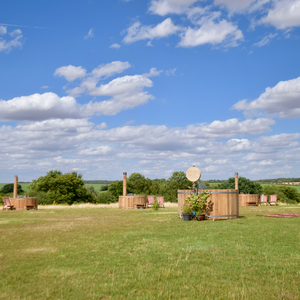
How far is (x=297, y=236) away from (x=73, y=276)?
6.54m

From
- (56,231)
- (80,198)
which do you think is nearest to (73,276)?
(56,231)

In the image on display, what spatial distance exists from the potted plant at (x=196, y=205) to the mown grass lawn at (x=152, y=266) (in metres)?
4.58

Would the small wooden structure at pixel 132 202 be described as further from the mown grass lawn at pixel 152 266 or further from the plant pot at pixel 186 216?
the mown grass lawn at pixel 152 266

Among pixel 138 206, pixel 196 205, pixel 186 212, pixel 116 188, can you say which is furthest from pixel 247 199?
pixel 116 188

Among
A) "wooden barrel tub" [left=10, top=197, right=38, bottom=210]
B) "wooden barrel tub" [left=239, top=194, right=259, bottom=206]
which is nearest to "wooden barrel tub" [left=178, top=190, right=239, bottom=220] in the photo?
"wooden barrel tub" [left=239, top=194, right=259, bottom=206]

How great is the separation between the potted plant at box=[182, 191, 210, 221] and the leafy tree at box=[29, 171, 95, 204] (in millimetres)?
33533

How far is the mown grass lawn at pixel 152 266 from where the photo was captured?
4.25 m

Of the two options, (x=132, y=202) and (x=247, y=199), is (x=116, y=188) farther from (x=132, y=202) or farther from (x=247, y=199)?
(x=132, y=202)

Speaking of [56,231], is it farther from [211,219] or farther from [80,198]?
[80,198]

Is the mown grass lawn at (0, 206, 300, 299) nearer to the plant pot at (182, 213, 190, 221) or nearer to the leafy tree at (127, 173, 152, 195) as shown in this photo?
the plant pot at (182, 213, 190, 221)

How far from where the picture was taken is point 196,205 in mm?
13492

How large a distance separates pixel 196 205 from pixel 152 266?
829cm

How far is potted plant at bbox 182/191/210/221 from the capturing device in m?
13.4

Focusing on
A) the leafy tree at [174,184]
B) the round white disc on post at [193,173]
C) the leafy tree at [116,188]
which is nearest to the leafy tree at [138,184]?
the leafy tree at [116,188]
